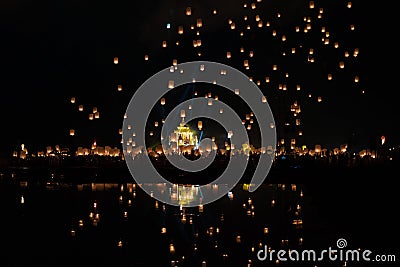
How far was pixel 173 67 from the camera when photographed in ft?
67.5

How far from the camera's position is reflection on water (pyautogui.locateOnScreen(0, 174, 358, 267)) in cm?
595

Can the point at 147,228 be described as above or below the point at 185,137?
below

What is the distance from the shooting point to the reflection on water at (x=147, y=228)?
5949mm

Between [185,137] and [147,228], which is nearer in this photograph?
[147,228]

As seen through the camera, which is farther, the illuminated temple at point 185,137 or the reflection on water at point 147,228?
the illuminated temple at point 185,137

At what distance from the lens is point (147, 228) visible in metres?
7.88

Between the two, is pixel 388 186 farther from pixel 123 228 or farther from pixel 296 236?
pixel 123 228

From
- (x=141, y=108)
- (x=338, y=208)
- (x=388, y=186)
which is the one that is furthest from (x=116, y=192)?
(x=141, y=108)

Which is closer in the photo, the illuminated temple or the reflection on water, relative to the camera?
the reflection on water

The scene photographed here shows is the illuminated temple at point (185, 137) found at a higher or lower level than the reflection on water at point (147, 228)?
higher

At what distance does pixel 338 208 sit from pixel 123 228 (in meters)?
4.48

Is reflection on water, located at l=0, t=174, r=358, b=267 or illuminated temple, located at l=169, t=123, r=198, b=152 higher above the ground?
illuminated temple, located at l=169, t=123, r=198, b=152

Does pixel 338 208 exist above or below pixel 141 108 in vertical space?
below

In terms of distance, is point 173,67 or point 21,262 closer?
point 21,262
